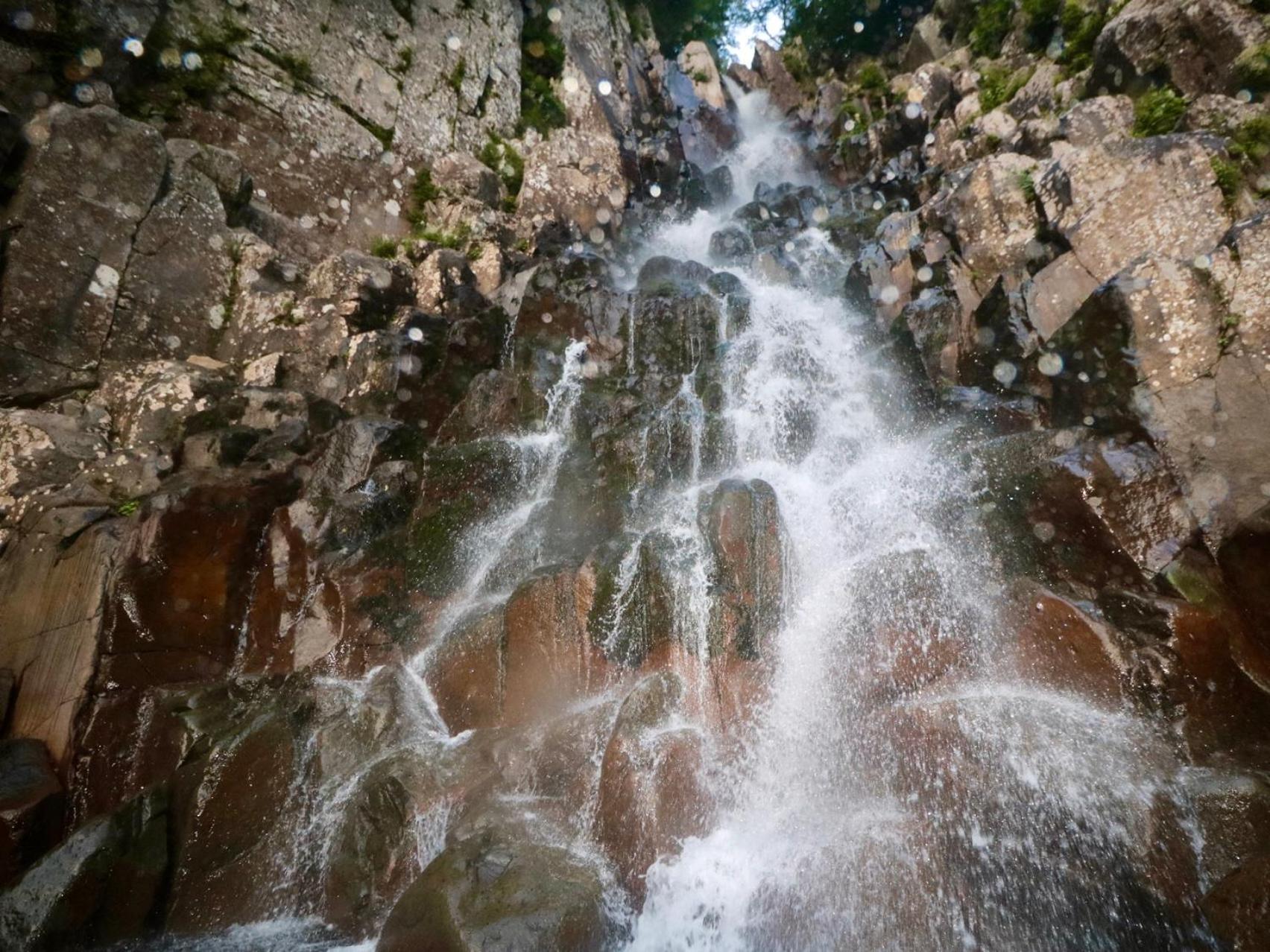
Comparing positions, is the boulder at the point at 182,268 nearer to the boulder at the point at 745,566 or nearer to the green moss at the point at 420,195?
the green moss at the point at 420,195

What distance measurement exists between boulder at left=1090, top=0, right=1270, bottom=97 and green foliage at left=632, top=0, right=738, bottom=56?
59.5ft

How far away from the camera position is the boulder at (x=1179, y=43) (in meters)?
8.90

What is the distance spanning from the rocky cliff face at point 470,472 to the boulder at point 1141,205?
0.05 meters

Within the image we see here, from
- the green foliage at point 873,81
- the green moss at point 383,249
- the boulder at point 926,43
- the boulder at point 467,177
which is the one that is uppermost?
the boulder at point 926,43

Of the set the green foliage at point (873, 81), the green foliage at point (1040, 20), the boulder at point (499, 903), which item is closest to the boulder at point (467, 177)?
the green foliage at point (873, 81)

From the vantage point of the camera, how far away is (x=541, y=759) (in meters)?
5.08

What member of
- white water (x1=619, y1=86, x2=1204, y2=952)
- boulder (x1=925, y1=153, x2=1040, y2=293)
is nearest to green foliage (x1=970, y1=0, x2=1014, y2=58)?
boulder (x1=925, y1=153, x2=1040, y2=293)

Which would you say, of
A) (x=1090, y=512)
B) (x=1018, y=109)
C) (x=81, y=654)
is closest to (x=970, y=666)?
(x=1090, y=512)

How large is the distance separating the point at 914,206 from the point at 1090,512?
34.7 ft

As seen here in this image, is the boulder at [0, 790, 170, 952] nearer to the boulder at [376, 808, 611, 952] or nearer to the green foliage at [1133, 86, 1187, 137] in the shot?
the boulder at [376, 808, 611, 952]

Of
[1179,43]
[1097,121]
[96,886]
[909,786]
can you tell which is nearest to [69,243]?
[96,886]

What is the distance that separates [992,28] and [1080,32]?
3.83 m

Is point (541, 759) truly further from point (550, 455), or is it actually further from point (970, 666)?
point (550, 455)

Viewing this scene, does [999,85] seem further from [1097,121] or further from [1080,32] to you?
[1097,121]
